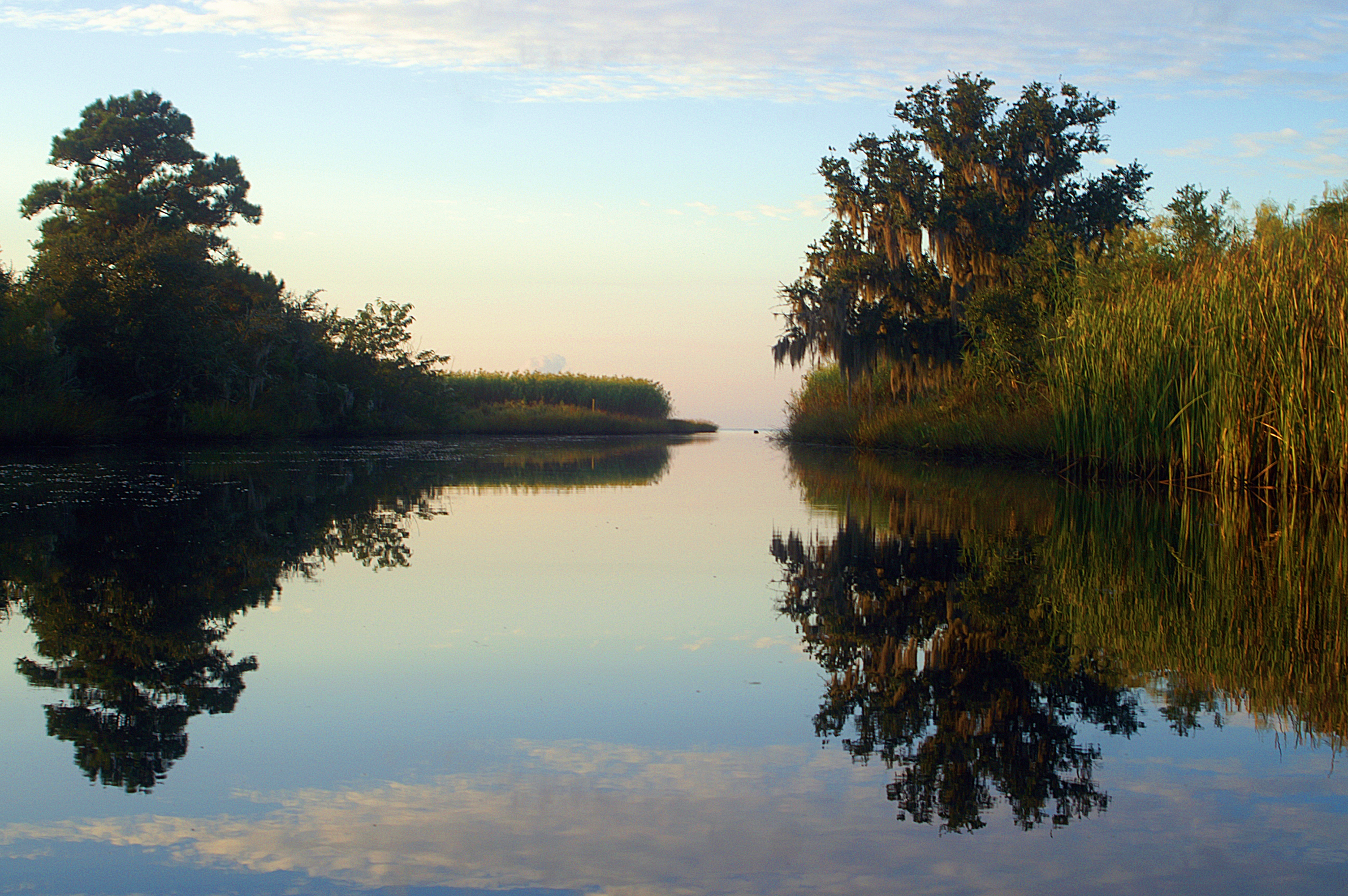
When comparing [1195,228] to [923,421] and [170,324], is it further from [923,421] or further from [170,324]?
[170,324]

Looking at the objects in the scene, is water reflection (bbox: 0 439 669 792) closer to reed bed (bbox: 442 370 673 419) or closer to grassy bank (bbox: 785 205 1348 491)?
grassy bank (bbox: 785 205 1348 491)

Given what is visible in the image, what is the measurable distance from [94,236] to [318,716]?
32059 millimetres

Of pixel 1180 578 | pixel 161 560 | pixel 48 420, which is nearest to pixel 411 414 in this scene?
pixel 48 420

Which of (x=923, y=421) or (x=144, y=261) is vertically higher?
(x=144, y=261)

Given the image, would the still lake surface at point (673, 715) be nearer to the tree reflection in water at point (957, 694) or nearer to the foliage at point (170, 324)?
the tree reflection in water at point (957, 694)

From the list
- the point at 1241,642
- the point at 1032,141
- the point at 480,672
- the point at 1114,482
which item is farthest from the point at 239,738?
the point at 1032,141

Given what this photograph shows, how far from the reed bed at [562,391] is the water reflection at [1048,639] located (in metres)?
44.3

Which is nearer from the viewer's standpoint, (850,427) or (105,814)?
(105,814)

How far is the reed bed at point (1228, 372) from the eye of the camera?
9.85 meters

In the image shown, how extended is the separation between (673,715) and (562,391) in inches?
2052

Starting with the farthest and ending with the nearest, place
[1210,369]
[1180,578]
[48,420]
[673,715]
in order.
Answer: [48,420] → [1210,369] → [1180,578] → [673,715]

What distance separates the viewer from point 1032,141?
23.0 meters

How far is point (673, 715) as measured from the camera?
312 cm

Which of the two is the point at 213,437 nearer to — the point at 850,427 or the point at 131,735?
the point at 850,427
